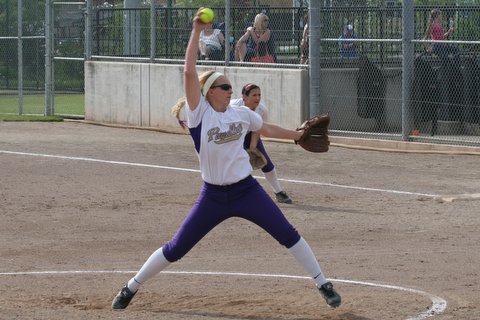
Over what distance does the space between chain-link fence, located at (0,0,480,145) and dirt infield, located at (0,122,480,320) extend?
1.35 metres

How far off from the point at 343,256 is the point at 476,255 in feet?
4.01

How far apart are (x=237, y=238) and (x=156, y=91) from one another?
41.4 ft

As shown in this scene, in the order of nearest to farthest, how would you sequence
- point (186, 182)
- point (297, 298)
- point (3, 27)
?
point (297, 298), point (186, 182), point (3, 27)

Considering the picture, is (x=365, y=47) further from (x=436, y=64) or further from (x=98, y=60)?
(x=98, y=60)

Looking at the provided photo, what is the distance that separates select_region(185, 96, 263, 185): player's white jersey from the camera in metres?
8.37

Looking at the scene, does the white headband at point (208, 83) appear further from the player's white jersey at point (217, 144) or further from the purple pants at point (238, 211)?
the purple pants at point (238, 211)

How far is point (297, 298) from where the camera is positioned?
8945mm

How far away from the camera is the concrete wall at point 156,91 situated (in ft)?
71.2

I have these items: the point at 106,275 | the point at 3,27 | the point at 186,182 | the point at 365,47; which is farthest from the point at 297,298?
the point at 3,27

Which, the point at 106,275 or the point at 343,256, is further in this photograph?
the point at 343,256

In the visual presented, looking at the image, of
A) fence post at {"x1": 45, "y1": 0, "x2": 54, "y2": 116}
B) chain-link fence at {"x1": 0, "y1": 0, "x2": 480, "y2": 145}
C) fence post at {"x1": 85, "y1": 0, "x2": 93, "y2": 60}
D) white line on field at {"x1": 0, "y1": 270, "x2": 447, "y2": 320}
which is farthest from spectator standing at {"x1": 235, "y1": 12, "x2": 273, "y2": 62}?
white line on field at {"x1": 0, "y1": 270, "x2": 447, "y2": 320}

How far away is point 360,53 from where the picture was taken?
21969 millimetres

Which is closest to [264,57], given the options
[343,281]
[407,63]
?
[407,63]

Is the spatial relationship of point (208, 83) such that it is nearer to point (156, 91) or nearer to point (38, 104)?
point (156, 91)
